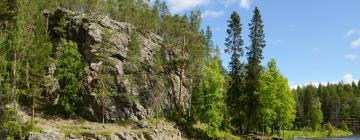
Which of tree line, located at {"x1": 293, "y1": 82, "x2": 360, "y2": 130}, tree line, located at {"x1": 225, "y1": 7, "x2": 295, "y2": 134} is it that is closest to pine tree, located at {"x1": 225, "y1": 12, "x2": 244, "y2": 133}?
tree line, located at {"x1": 225, "y1": 7, "x2": 295, "y2": 134}

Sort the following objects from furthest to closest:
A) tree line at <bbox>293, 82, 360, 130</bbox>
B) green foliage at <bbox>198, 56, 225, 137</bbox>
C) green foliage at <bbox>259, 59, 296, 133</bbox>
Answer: tree line at <bbox>293, 82, 360, 130</bbox>
green foliage at <bbox>259, 59, 296, 133</bbox>
green foliage at <bbox>198, 56, 225, 137</bbox>

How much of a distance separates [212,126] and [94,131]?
66.1 feet

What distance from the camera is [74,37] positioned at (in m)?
71.9

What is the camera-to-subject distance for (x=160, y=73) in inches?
3000

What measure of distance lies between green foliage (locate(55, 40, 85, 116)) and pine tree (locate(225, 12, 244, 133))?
94.4ft

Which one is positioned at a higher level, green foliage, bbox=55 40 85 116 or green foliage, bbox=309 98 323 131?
green foliage, bbox=55 40 85 116

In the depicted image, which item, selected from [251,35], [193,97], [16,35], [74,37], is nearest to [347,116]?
[251,35]

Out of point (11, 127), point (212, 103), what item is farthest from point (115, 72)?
point (11, 127)

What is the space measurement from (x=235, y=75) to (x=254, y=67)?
3776 mm

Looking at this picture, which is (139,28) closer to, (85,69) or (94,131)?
(85,69)

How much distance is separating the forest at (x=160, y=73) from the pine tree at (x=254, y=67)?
0.60 feet

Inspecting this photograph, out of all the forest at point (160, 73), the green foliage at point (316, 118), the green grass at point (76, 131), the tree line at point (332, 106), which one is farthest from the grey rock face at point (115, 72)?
the tree line at point (332, 106)

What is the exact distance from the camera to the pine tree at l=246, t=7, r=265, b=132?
257ft

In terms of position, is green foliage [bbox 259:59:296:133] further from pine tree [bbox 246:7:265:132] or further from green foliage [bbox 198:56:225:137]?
green foliage [bbox 198:56:225:137]
